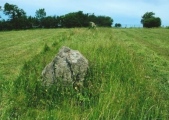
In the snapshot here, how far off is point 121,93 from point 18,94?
2.30 metres

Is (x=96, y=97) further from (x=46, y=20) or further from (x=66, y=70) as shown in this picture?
(x=46, y=20)

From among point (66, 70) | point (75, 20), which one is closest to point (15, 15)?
point (75, 20)

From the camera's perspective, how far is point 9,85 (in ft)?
27.5

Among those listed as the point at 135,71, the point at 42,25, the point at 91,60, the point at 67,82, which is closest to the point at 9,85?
the point at 67,82

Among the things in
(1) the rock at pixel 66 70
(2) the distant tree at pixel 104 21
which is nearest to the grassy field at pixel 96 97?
(1) the rock at pixel 66 70

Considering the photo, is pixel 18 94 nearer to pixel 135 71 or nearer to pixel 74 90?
pixel 74 90

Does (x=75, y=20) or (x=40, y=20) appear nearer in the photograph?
(x=75, y=20)

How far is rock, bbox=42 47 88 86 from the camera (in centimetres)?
794

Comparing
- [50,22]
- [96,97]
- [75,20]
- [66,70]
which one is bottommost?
[50,22]

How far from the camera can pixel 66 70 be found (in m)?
8.09

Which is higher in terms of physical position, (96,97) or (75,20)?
(96,97)

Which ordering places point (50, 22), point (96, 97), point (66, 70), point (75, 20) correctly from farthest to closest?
point (50, 22) < point (75, 20) < point (66, 70) < point (96, 97)

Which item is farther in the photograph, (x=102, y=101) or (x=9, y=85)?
(x=9, y=85)

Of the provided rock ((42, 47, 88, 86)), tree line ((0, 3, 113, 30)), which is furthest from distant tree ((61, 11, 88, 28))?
rock ((42, 47, 88, 86))
